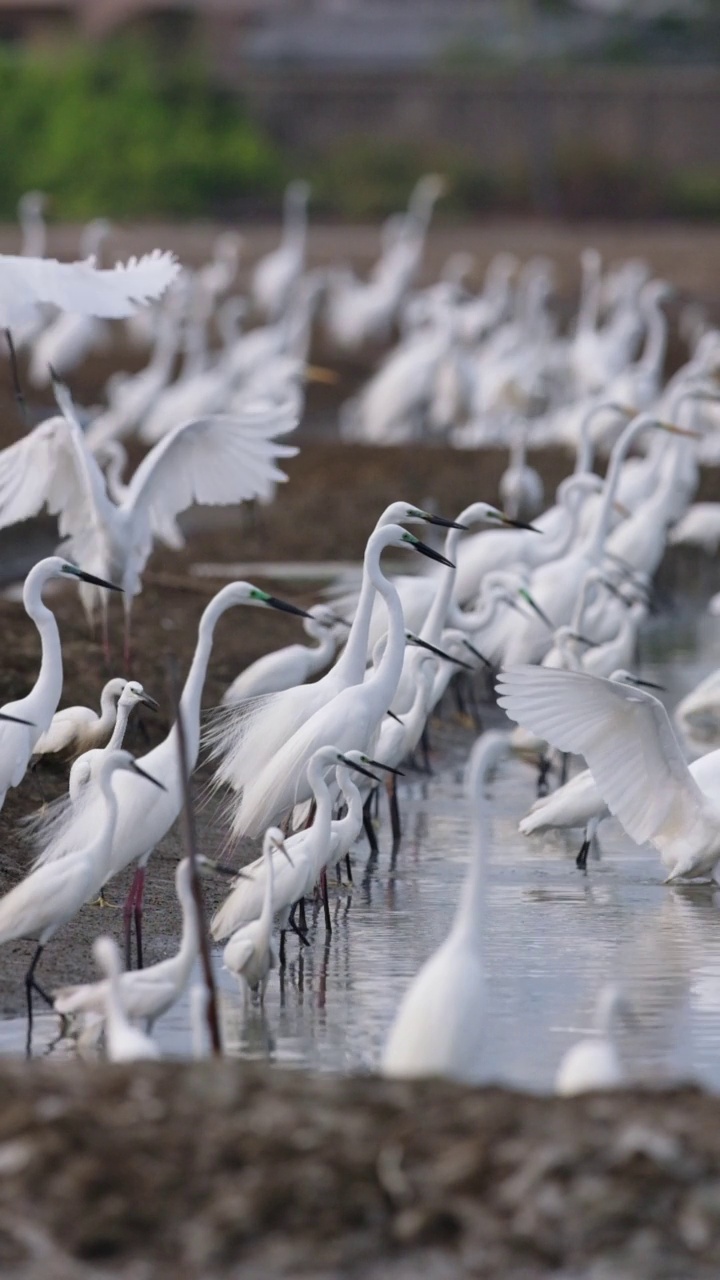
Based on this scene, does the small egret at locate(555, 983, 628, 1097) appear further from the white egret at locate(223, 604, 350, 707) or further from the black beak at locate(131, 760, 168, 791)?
the white egret at locate(223, 604, 350, 707)

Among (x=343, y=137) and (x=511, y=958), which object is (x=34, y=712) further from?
(x=343, y=137)

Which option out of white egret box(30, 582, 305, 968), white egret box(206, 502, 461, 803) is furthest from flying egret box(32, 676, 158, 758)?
white egret box(30, 582, 305, 968)

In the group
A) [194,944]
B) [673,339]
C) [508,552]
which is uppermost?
[194,944]

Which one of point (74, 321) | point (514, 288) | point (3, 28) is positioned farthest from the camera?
point (3, 28)

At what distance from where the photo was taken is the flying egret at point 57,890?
6824mm

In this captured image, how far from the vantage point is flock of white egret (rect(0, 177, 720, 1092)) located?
6.49 m

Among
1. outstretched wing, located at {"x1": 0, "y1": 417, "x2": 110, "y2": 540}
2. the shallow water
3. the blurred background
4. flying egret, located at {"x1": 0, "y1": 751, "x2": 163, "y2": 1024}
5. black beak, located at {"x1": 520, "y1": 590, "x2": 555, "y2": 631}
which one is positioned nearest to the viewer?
flying egret, located at {"x1": 0, "y1": 751, "x2": 163, "y2": 1024}

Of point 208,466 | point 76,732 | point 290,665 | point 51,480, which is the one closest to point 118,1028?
point 76,732

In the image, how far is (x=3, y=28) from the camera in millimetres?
60688

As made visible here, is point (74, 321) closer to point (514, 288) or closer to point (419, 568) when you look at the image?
point (419, 568)

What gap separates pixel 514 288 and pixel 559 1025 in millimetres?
27240

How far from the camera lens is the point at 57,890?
6848 millimetres

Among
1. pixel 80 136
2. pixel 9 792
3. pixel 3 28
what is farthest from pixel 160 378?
pixel 3 28

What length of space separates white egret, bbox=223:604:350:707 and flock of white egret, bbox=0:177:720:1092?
15 millimetres
